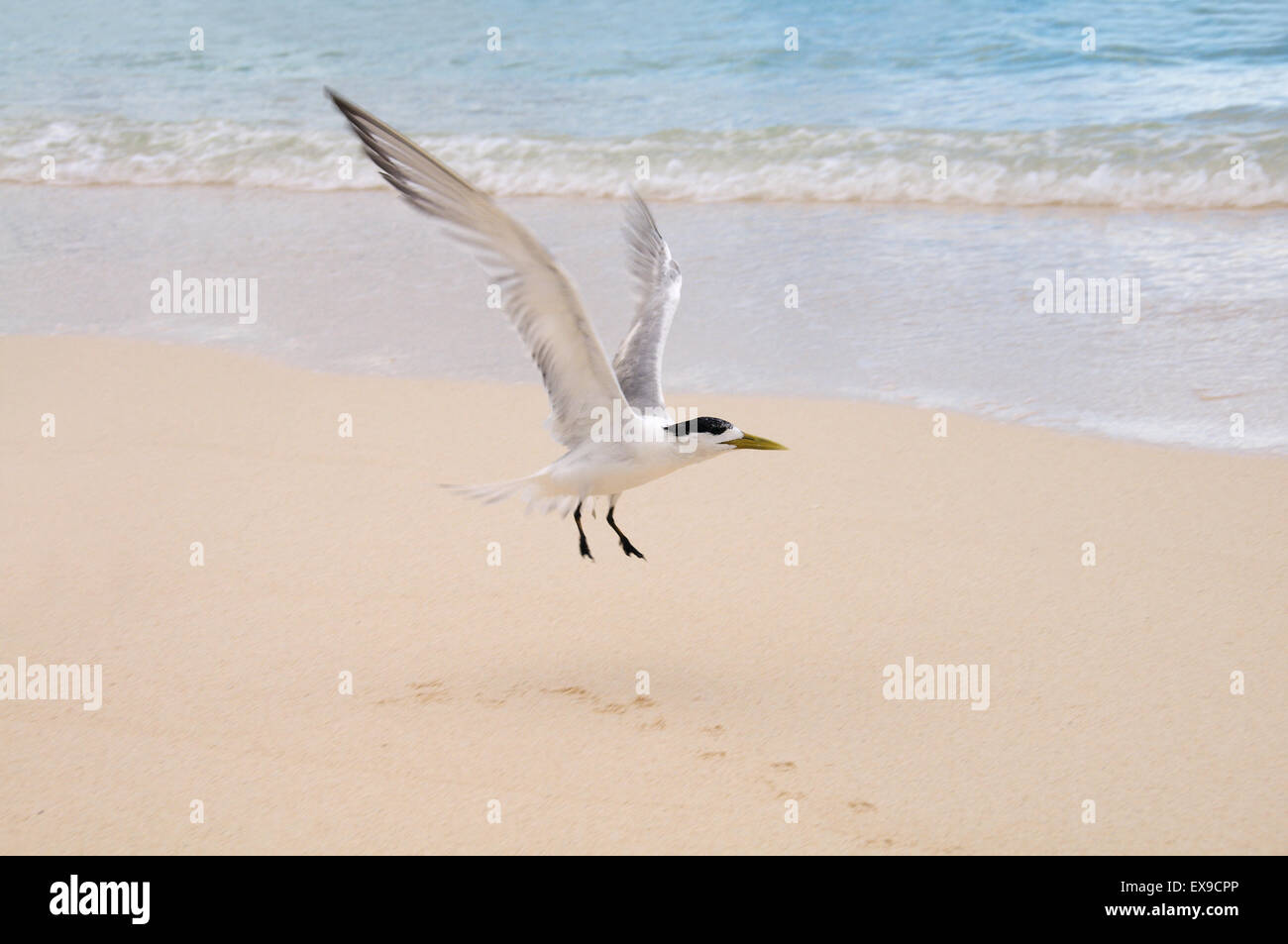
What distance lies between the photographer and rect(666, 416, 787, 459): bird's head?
366 cm

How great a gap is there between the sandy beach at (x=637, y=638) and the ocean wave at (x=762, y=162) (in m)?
4.18

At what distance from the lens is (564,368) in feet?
12.1

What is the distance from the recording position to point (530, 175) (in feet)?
33.1

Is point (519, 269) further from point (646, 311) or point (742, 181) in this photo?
point (742, 181)

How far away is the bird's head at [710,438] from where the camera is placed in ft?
12.0

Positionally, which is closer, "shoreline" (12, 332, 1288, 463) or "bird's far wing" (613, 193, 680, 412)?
"bird's far wing" (613, 193, 680, 412)

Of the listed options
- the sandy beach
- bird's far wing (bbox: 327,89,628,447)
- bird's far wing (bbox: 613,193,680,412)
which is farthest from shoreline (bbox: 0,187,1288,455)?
bird's far wing (bbox: 327,89,628,447)

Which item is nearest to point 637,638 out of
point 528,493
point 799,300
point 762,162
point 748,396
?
point 528,493

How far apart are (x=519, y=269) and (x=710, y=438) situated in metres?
0.66

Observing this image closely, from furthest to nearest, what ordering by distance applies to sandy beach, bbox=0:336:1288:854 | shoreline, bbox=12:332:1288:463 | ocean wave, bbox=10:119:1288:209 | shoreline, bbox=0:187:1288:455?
ocean wave, bbox=10:119:1288:209 → shoreline, bbox=0:187:1288:455 → shoreline, bbox=12:332:1288:463 → sandy beach, bbox=0:336:1288:854

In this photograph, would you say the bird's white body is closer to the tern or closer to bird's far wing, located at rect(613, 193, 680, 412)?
the tern

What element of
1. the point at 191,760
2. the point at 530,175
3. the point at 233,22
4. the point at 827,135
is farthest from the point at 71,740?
the point at 233,22

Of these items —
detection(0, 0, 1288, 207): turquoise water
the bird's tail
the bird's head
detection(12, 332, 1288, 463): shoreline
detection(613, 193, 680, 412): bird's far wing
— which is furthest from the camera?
detection(0, 0, 1288, 207): turquoise water

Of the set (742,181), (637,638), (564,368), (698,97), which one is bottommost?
(637,638)
